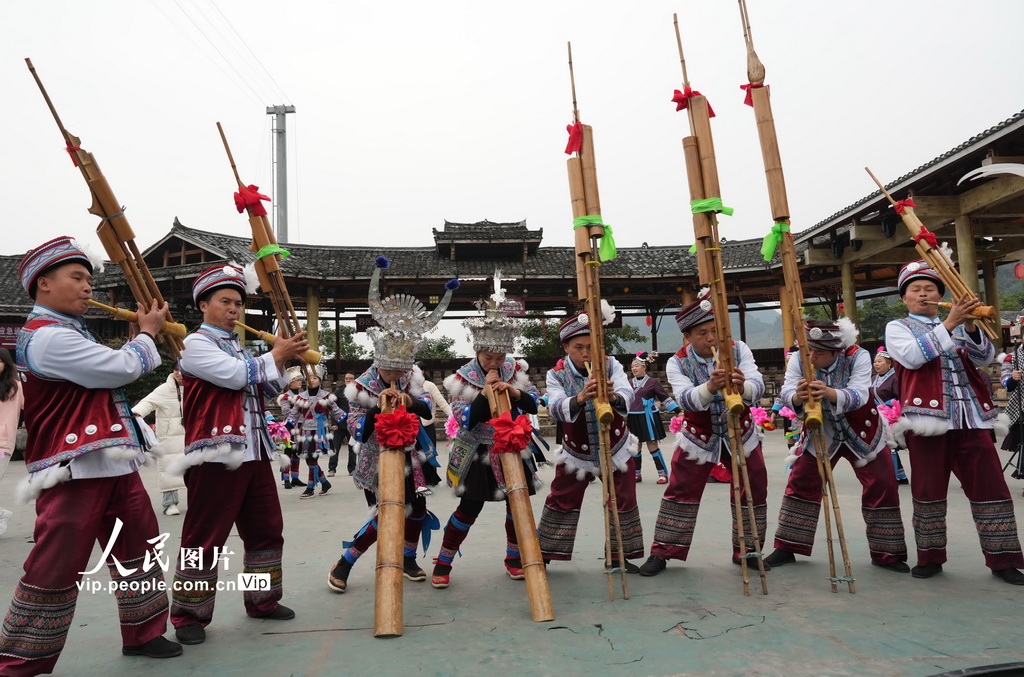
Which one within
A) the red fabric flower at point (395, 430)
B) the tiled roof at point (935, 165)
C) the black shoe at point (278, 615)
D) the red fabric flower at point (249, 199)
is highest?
the tiled roof at point (935, 165)

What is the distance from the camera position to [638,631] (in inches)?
121

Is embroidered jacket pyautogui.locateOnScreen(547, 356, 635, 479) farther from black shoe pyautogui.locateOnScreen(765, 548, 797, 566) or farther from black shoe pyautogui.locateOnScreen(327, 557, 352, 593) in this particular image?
black shoe pyautogui.locateOnScreen(327, 557, 352, 593)

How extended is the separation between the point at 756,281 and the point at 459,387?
16.7m

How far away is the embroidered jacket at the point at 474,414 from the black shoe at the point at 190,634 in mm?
1482

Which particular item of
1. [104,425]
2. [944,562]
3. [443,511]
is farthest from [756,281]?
[104,425]

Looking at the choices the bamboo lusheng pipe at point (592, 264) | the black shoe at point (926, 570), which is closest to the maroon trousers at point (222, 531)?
the bamboo lusheng pipe at point (592, 264)

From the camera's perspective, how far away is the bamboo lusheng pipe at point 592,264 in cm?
370

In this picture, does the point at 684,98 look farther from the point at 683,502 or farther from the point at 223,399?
the point at 223,399

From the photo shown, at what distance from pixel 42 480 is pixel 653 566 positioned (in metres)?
3.16

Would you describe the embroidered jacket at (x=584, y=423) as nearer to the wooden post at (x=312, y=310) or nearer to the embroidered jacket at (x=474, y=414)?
the embroidered jacket at (x=474, y=414)

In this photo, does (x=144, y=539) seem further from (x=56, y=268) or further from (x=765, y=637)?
(x=765, y=637)

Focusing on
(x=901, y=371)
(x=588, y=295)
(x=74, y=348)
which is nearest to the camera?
(x=74, y=348)

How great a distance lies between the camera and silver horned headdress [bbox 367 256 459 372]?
3.79m

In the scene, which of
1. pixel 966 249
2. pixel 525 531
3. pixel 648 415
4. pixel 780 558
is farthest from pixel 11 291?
pixel 966 249
